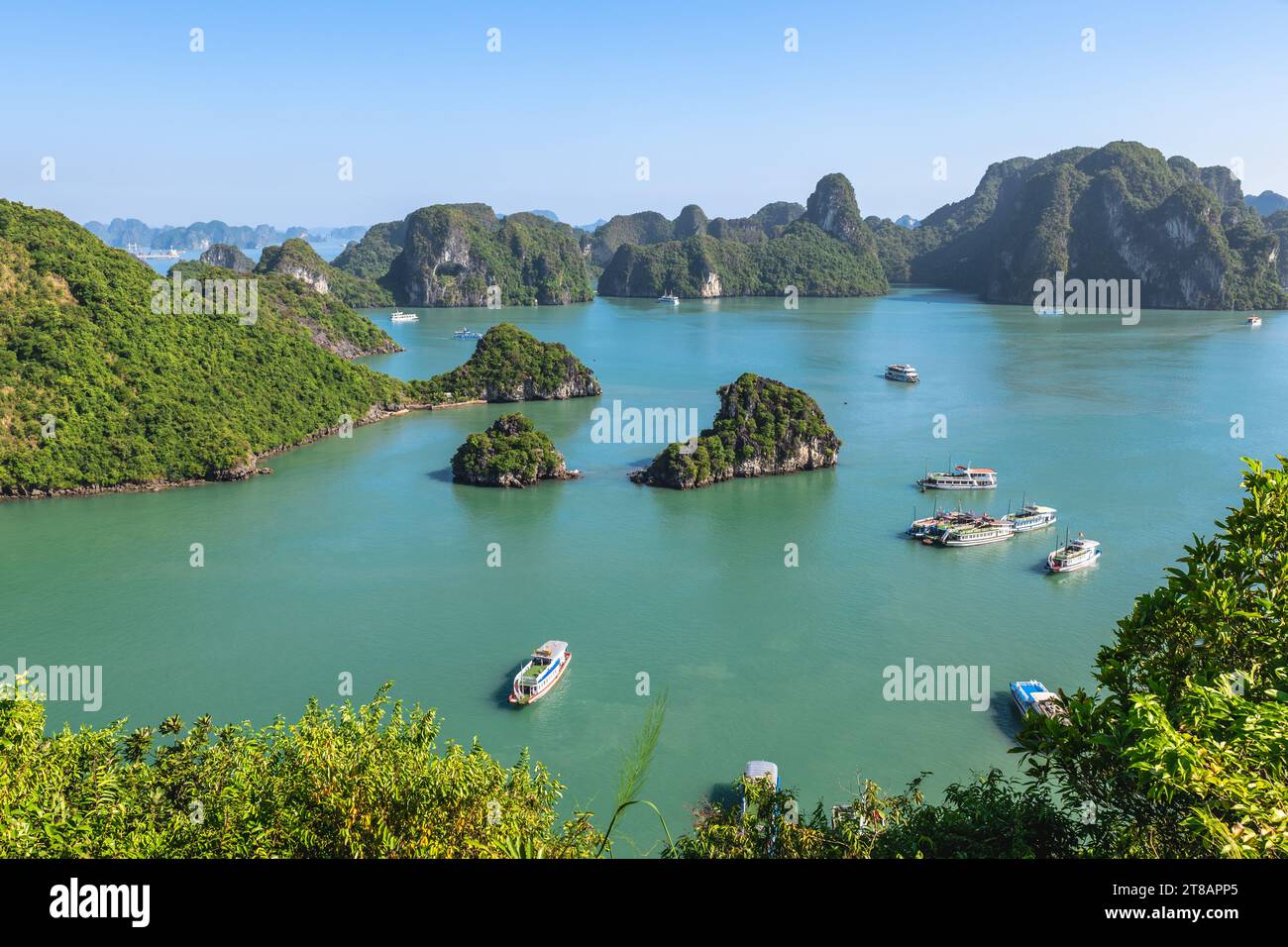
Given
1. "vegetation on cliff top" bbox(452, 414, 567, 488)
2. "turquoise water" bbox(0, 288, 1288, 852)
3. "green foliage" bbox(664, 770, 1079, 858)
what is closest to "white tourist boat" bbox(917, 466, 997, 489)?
"turquoise water" bbox(0, 288, 1288, 852)

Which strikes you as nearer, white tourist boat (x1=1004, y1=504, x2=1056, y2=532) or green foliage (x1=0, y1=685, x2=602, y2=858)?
green foliage (x1=0, y1=685, x2=602, y2=858)

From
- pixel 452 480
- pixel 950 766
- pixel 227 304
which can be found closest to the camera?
pixel 950 766

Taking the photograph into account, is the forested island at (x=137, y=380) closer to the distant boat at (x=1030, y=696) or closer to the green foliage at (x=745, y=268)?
the distant boat at (x=1030, y=696)

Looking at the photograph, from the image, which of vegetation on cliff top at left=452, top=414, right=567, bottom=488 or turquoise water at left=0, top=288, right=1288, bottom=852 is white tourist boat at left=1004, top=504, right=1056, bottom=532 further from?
vegetation on cliff top at left=452, top=414, right=567, bottom=488

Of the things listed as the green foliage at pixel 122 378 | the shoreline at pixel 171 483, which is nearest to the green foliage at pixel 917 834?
the shoreline at pixel 171 483

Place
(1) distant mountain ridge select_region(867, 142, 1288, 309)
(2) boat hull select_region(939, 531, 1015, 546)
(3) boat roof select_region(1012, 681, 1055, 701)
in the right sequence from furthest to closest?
(1) distant mountain ridge select_region(867, 142, 1288, 309) < (2) boat hull select_region(939, 531, 1015, 546) < (3) boat roof select_region(1012, 681, 1055, 701)

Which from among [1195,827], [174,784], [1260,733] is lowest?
[174,784]
